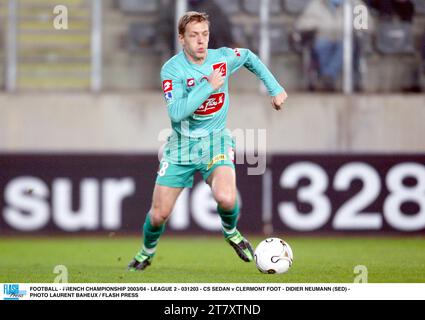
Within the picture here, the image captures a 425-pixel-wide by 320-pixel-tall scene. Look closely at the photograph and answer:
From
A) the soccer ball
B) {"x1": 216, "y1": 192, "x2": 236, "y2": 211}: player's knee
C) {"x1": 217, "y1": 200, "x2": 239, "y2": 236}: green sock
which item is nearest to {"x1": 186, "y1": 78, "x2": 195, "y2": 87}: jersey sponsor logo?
{"x1": 216, "y1": 192, "x2": 236, "y2": 211}: player's knee

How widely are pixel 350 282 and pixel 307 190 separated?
3451mm

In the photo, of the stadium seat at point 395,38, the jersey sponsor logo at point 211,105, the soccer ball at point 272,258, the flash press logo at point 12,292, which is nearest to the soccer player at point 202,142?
the jersey sponsor logo at point 211,105

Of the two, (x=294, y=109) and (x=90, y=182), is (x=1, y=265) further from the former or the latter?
(x=294, y=109)

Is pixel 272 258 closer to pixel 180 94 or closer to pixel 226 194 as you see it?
pixel 226 194

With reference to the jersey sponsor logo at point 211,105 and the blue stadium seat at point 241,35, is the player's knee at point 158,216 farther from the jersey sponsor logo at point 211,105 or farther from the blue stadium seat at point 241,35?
the blue stadium seat at point 241,35

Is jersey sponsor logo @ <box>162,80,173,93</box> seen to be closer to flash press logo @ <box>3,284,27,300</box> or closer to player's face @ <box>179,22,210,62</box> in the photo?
player's face @ <box>179,22,210,62</box>

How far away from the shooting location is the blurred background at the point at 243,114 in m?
8.68

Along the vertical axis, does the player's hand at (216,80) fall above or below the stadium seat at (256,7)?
below

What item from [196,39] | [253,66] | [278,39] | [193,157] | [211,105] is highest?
[278,39]

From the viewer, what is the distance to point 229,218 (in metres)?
6.09

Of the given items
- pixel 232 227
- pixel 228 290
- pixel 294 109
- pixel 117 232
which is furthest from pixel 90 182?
pixel 228 290

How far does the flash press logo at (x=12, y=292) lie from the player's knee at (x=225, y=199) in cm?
118

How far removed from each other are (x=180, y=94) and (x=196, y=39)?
300 mm

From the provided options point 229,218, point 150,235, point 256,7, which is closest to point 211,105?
point 229,218
